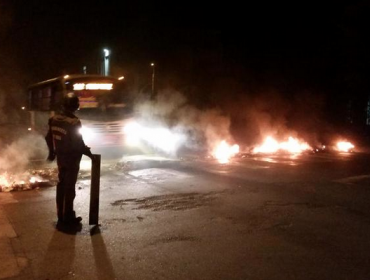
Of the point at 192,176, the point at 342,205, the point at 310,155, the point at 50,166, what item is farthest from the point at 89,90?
the point at 342,205

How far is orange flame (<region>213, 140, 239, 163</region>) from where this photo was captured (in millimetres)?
15578

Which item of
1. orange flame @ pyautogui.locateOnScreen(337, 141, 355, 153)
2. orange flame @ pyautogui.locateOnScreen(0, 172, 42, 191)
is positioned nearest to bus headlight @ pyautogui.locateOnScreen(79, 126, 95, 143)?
orange flame @ pyautogui.locateOnScreen(0, 172, 42, 191)

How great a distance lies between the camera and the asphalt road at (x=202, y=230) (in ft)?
16.2

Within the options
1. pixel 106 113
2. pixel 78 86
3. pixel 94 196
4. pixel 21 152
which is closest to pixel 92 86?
pixel 78 86

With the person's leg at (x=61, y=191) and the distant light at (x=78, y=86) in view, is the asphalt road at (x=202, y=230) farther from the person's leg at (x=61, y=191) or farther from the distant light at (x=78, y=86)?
the distant light at (x=78, y=86)

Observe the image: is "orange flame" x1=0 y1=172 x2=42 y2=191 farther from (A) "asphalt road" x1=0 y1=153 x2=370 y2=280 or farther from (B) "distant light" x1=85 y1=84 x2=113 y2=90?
(B) "distant light" x1=85 y1=84 x2=113 y2=90

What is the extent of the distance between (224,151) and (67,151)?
11.7 metres

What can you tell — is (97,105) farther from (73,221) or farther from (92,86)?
(73,221)

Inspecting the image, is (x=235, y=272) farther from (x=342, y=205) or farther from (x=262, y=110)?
(x=262, y=110)

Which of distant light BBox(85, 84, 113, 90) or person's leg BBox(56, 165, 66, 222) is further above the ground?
distant light BBox(85, 84, 113, 90)

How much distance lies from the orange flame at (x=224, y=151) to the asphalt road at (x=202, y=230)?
441 centimetres

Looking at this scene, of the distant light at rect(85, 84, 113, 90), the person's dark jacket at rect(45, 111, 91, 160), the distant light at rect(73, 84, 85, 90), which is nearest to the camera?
the person's dark jacket at rect(45, 111, 91, 160)

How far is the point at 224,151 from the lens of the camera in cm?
1767

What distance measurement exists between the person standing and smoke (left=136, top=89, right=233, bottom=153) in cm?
1218
